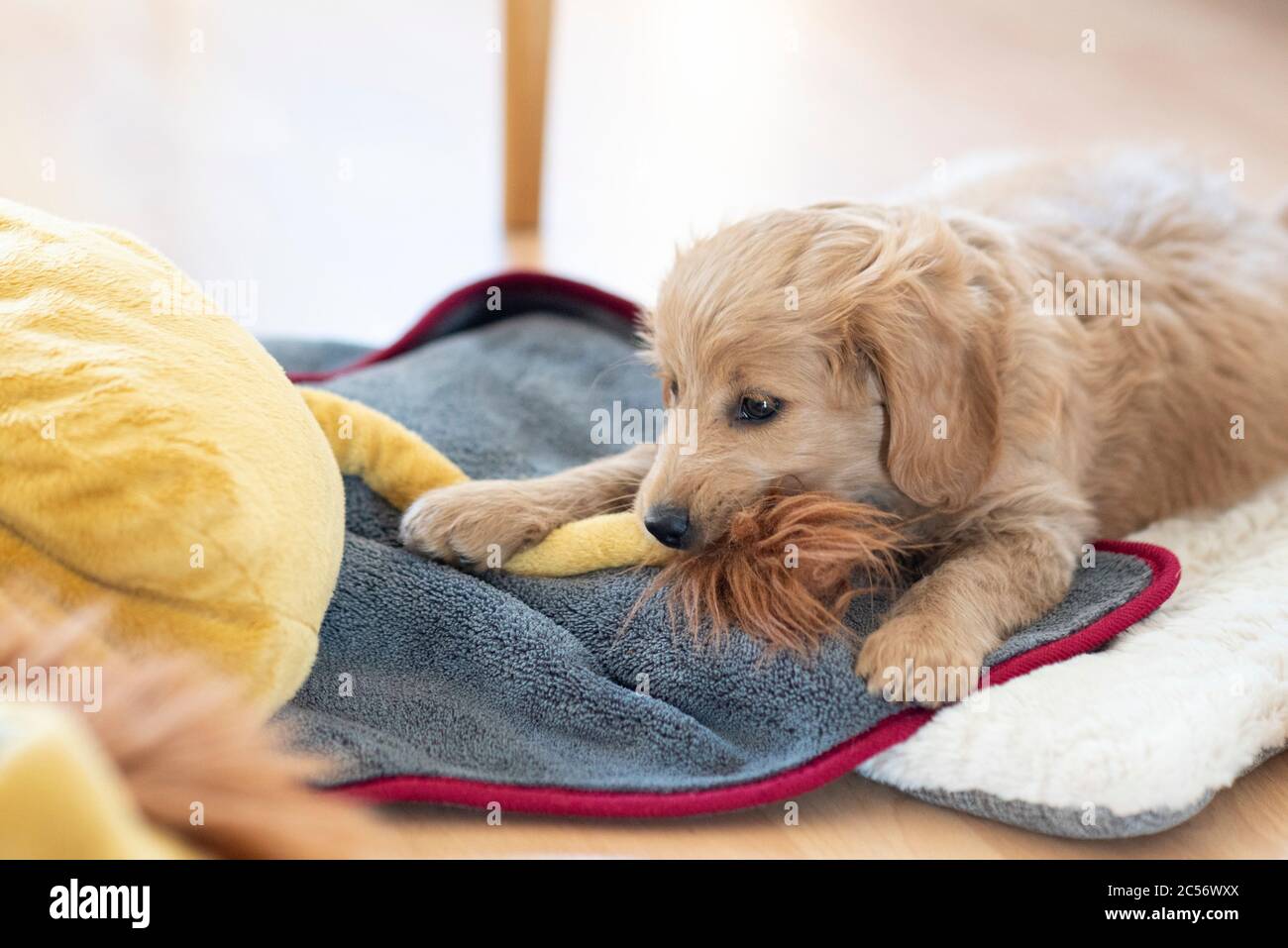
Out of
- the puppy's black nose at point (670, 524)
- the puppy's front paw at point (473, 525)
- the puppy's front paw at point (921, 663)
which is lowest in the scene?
the puppy's front paw at point (921, 663)

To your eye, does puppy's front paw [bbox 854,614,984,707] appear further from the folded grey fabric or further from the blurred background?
the blurred background

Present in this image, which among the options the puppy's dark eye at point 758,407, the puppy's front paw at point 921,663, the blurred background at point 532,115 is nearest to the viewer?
the puppy's front paw at point 921,663

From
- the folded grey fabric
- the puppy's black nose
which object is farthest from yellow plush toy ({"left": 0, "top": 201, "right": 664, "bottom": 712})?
the puppy's black nose

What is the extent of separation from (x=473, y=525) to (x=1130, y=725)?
3.23ft

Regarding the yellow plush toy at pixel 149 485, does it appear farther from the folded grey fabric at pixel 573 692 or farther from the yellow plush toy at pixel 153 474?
the folded grey fabric at pixel 573 692

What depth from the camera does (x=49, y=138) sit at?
4105 millimetres

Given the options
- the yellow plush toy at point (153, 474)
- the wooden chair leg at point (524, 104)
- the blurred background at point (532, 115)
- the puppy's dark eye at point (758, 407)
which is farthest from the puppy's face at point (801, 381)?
the wooden chair leg at point (524, 104)

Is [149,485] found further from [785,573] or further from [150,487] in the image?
[785,573]

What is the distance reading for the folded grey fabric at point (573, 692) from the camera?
1561 mm

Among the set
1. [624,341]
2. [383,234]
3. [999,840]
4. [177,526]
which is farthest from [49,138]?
[999,840]

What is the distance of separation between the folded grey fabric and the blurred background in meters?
1.54

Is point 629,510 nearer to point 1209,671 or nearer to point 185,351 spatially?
point 185,351

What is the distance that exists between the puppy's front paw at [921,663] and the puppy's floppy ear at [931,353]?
27 centimetres

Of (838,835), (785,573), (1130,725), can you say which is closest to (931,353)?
(785,573)
